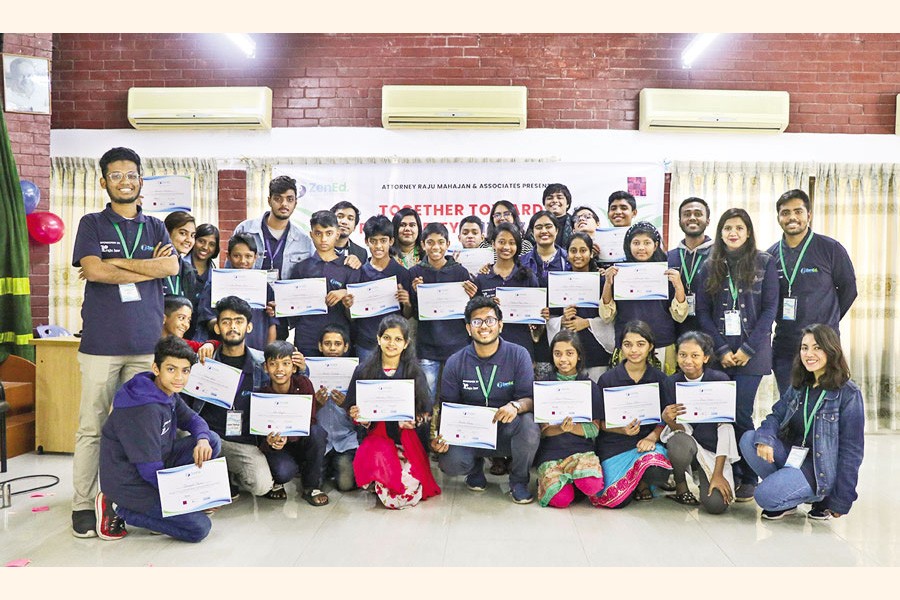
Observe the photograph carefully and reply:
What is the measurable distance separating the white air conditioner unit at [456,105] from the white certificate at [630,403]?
3.04m

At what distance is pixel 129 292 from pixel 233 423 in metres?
0.89

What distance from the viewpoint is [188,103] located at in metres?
5.91

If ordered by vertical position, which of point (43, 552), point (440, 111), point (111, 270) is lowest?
point (43, 552)

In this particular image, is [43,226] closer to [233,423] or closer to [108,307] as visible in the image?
[108,307]

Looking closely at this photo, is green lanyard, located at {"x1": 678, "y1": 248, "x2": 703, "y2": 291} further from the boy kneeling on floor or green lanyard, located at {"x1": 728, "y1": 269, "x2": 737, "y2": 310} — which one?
the boy kneeling on floor

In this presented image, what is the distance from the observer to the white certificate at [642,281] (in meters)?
3.86

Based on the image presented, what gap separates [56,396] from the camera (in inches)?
188

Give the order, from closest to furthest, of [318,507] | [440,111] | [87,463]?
[87,463]
[318,507]
[440,111]

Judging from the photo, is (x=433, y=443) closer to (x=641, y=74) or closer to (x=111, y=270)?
(x=111, y=270)

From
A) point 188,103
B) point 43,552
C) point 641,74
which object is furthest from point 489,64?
point 43,552

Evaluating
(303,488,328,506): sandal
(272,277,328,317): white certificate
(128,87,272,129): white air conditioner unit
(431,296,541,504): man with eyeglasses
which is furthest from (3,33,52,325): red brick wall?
(431,296,541,504): man with eyeglasses

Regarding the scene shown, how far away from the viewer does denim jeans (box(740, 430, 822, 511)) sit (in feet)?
10.9

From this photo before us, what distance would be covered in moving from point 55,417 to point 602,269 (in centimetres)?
387

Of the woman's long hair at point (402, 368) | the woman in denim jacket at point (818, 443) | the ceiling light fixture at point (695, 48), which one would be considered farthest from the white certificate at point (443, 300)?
the ceiling light fixture at point (695, 48)
